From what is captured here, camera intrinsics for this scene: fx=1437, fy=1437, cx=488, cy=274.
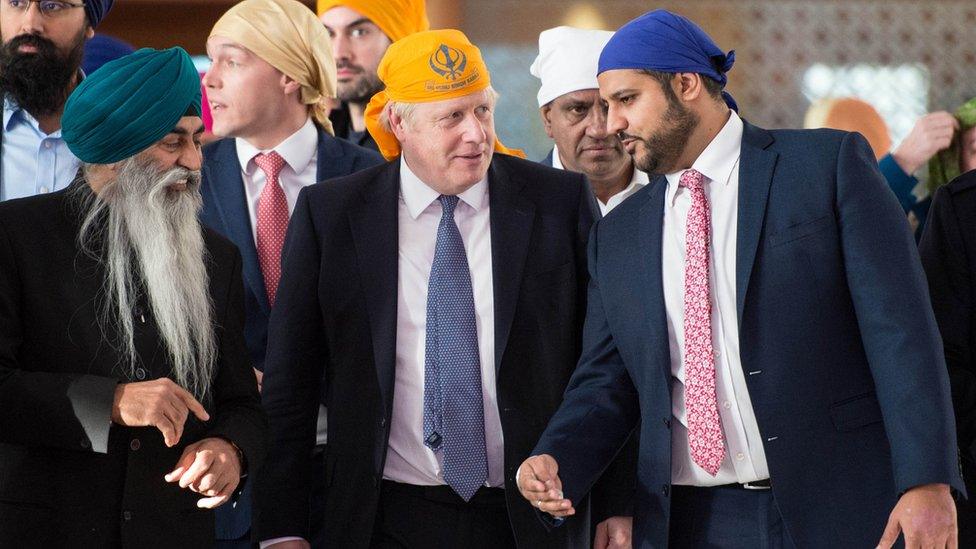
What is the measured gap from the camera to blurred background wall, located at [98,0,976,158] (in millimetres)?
Answer: 7312

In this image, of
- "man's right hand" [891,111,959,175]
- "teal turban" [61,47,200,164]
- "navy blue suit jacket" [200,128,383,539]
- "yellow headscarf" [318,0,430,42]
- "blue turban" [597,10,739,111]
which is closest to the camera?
"teal turban" [61,47,200,164]

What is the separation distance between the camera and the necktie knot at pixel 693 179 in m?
3.04

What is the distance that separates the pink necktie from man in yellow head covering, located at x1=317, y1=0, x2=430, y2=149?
39.1 inches

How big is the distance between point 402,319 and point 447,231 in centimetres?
23

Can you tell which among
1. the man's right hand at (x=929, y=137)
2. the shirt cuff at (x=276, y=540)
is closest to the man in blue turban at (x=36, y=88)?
the shirt cuff at (x=276, y=540)

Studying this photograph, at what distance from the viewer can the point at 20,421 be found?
2648mm

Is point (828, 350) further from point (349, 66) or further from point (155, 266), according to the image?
point (349, 66)

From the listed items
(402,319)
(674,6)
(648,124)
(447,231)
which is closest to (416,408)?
(402,319)

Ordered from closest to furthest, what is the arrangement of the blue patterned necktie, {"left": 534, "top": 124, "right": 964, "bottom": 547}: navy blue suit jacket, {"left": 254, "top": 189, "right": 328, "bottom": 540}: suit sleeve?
1. {"left": 534, "top": 124, "right": 964, "bottom": 547}: navy blue suit jacket
2. the blue patterned necktie
3. {"left": 254, "top": 189, "right": 328, "bottom": 540}: suit sleeve

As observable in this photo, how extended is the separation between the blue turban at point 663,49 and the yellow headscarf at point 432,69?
43 cm

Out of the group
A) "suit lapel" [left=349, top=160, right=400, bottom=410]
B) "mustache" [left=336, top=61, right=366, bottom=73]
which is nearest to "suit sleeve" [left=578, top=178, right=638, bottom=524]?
"suit lapel" [left=349, top=160, right=400, bottom=410]

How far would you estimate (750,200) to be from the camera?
2.95 metres

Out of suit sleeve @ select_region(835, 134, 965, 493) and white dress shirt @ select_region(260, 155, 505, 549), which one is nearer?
suit sleeve @ select_region(835, 134, 965, 493)

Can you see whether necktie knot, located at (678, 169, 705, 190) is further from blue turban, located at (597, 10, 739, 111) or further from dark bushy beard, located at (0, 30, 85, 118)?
dark bushy beard, located at (0, 30, 85, 118)
